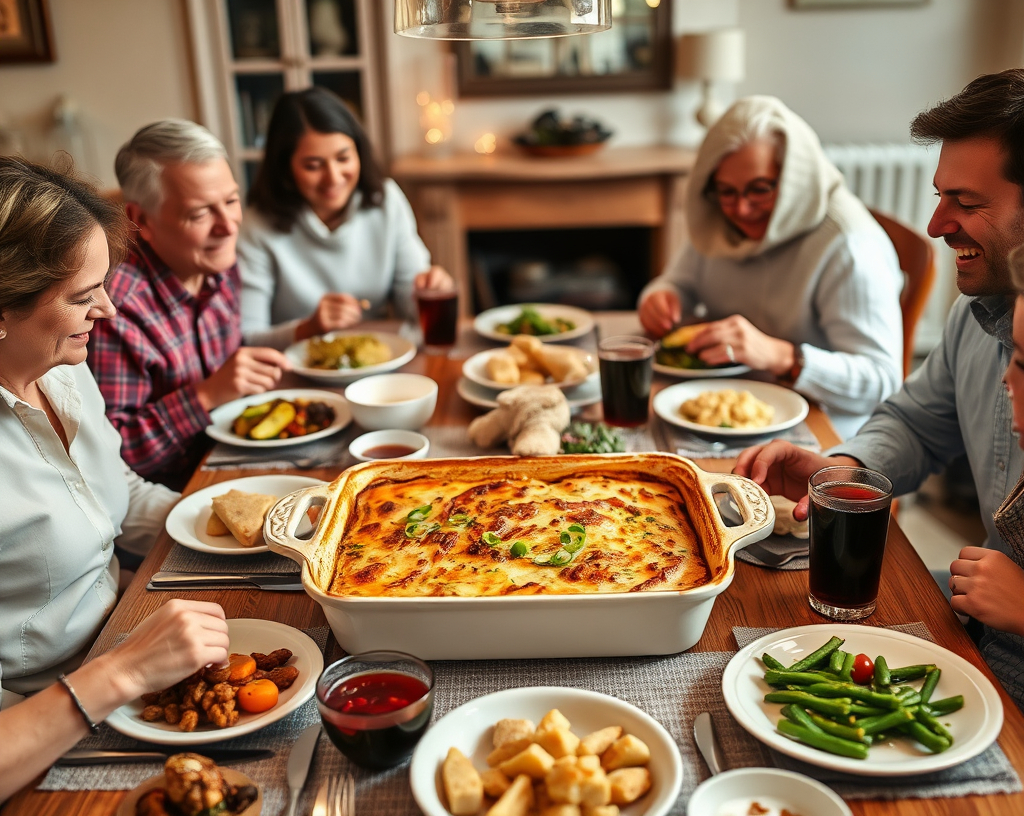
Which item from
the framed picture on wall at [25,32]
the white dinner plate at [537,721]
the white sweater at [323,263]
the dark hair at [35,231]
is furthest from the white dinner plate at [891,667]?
the framed picture on wall at [25,32]

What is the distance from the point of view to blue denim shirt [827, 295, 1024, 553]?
155 centimetres

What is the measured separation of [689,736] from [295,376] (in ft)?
5.15

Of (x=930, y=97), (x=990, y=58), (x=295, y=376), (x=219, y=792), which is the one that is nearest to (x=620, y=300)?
(x=930, y=97)

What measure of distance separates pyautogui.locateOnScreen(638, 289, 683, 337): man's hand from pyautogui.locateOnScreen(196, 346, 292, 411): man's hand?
1016mm

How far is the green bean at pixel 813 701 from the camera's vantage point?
41.1 inches

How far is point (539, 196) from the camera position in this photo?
463cm

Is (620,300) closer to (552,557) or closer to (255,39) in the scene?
(255,39)

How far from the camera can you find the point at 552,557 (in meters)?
1.28

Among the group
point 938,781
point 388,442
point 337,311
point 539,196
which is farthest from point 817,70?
point 938,781

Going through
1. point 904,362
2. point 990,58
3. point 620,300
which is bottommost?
point 620,300

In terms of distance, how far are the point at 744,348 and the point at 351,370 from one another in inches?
37.6

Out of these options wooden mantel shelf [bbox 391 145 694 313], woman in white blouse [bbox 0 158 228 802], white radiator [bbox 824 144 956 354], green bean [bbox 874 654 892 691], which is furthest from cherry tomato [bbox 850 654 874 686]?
white radiator [bbox 824 144 956 354]

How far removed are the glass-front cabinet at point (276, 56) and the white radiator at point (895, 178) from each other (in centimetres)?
249

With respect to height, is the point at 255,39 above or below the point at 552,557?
above
